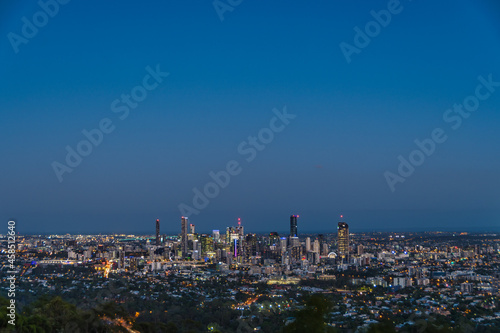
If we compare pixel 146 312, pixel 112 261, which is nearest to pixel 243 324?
pixel 146 312

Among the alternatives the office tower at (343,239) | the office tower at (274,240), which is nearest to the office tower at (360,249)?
A: the office tower at (343,239)

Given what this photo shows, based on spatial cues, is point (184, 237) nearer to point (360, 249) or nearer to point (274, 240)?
point (274, 240)

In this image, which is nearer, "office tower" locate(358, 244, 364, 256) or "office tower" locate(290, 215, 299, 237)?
"office tower" locate(358, 244, 364, 256)

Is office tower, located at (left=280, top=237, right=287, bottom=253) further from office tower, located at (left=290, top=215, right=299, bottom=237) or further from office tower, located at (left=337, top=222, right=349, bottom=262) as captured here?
office tower, located at (left=290, top=215, right=299, bottom=237)

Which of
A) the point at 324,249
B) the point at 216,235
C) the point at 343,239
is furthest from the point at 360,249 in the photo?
the point at 216,235

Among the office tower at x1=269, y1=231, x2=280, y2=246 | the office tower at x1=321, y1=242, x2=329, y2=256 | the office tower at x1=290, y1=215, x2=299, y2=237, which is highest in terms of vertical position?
the office tower at x1=290, y1=215, x2=299, y2=237

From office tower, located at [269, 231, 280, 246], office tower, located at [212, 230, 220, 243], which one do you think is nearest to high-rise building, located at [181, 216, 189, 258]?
office tower, located at [212, 230, 220, 243]

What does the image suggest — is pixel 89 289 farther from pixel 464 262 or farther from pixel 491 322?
pixel 464 262

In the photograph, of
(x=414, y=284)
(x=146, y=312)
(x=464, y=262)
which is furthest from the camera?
(x=464, y=262)

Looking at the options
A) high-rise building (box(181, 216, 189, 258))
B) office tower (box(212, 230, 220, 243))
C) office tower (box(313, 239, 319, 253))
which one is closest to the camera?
office tower (box(313, 239, 319, 253))
